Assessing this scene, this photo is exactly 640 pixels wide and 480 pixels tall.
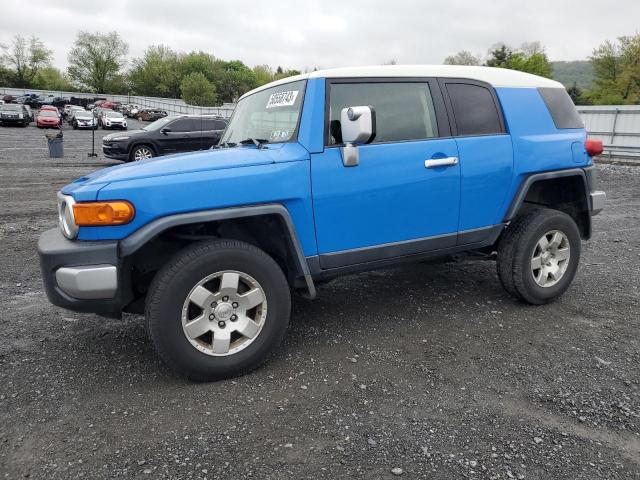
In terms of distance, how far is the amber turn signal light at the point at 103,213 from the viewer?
105 inches

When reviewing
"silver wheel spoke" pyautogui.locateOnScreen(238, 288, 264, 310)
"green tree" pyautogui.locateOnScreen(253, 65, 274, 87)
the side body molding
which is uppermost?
"green tree" pyautogui.locateOnScreen(253, 65, 274, 87)

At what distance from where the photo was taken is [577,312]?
162 inches

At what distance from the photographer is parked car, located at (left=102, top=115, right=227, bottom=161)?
1467 centimetres

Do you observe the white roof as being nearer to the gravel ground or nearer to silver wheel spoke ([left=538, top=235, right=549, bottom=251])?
silver wheel spoke ([left=538, top=235, right=549, bottom=251])

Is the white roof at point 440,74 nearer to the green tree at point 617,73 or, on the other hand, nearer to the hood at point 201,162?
the hood at point 201,162

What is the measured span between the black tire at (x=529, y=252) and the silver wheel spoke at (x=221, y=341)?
8.08ft

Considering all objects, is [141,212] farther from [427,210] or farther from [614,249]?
[614,249]

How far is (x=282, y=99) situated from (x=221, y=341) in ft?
5.93

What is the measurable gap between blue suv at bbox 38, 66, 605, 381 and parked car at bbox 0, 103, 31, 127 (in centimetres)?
3443

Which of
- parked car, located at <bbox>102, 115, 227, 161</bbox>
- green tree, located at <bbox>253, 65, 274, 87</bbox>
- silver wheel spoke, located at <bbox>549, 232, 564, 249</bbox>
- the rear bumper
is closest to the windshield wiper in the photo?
silver wheel spoke, located at <bbox>549, 232, 564, 249</bbox>

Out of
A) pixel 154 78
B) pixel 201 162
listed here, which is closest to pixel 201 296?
pixel 201 162

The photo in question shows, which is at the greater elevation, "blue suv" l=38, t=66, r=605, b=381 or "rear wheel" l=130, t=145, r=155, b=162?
"rear wheel" l=130, t=145, r=155, b=162

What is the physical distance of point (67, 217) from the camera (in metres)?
2.86

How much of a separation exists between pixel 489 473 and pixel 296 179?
194cm
